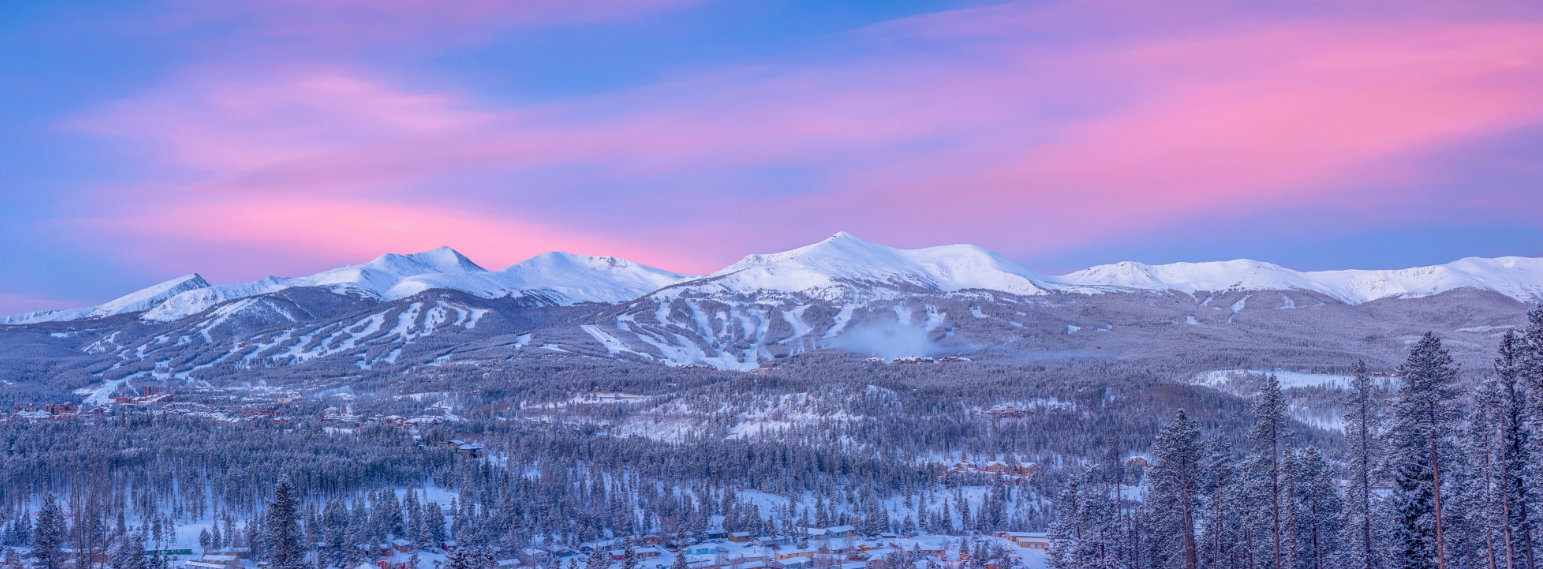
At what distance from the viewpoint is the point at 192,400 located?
178 m

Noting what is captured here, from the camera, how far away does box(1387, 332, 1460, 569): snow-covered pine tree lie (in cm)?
3481

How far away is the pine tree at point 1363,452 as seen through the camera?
3978 cm

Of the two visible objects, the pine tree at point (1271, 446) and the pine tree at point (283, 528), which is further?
the pine tree at point (283, 528)

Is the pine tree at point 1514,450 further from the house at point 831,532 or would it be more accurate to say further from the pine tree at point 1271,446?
the house at point 831,532

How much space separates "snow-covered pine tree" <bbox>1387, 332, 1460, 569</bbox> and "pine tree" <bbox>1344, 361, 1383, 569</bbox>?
1429 mm

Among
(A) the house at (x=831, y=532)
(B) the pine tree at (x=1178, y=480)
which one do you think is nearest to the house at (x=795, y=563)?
(A) the house at (x=831, y=532)

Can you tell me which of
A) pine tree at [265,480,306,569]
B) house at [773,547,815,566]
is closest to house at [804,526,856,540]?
house at [773,547,815,566]

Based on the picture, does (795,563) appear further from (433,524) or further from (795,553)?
(433,524)

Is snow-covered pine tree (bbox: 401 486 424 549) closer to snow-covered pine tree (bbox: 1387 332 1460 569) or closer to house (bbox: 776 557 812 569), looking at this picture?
house (bbox: 776 557 812 569)

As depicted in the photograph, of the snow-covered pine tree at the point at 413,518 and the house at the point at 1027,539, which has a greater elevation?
the snow-covered pine tree at the point at 413,518

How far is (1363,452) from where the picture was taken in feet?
134

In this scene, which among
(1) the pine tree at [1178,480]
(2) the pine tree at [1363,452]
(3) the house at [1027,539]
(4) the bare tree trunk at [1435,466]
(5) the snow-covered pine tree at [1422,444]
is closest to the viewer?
(5) the snow-covered pine tree at [1422,444]

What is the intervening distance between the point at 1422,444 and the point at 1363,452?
4.62m

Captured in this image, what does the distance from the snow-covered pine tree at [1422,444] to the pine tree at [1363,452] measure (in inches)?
56.3
